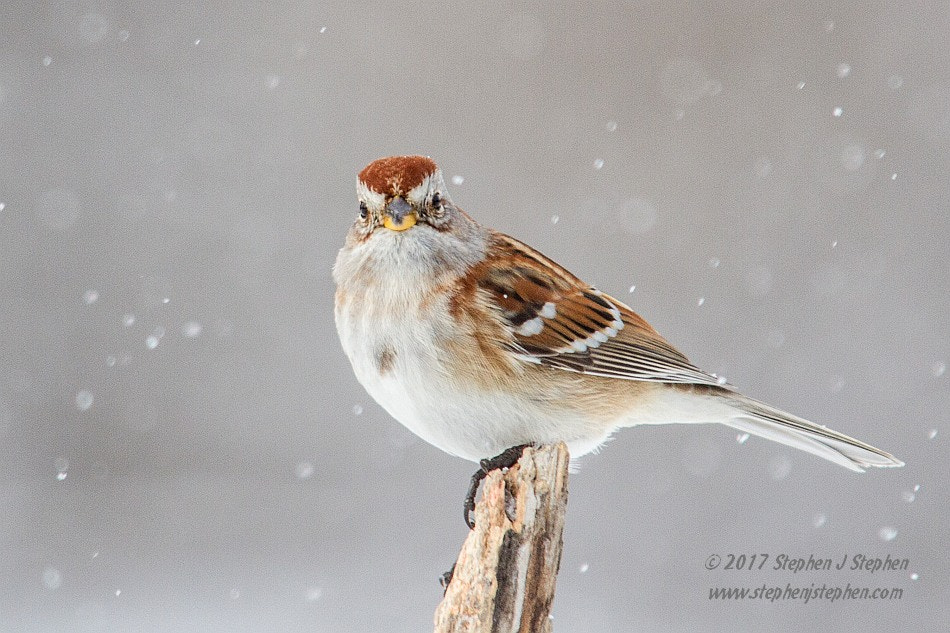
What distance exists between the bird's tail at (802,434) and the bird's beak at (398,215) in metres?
1.10

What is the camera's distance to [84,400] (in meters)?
5.22

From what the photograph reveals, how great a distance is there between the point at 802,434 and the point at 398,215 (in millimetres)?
1336

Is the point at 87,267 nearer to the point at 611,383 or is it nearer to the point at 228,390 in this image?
the point at 228,390

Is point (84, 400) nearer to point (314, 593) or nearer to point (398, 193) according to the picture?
point (314, 593)

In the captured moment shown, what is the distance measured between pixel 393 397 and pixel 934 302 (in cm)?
399

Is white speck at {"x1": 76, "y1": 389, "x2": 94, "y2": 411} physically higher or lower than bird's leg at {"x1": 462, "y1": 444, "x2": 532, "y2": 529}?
higher

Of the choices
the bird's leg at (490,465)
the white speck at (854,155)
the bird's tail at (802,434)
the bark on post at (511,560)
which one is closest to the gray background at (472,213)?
the white speck at (854,155)

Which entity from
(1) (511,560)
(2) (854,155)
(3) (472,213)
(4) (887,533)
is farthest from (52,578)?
(2) (854,155)

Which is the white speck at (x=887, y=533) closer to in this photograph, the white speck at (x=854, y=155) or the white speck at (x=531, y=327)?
the white speck at (x=854, y=155)

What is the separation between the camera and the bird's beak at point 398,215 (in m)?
2.58

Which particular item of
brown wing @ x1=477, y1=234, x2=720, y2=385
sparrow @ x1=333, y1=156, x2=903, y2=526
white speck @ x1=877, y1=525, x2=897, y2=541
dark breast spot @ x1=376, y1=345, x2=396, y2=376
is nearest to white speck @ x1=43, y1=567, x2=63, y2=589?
sparrow @ x1=333, y1=156, x2=903, y2=526

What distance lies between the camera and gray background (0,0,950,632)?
479 centimetres

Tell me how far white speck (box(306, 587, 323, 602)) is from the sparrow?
2145 millimetres

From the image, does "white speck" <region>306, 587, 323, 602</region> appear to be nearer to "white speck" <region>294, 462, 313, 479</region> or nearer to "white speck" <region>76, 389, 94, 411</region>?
"white speck" <region>294, 462, 313, 479</region>
